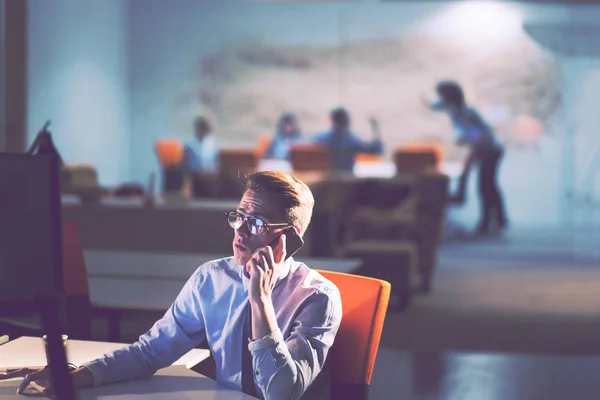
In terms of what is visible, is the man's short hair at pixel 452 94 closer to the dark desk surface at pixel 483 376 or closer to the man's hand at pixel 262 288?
the dark desk surface at pixel 483 376

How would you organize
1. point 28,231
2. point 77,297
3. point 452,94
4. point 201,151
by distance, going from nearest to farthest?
point 28,231 → point 77,297 → point 452,94 → point 201,151

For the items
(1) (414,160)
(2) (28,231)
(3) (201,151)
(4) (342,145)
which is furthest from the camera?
(3) (201,151)

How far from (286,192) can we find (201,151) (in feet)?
41.4

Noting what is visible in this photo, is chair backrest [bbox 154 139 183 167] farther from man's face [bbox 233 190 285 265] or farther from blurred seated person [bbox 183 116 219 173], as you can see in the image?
man's face [bbox 233 190 285 265]

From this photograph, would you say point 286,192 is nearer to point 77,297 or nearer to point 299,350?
point 299,350

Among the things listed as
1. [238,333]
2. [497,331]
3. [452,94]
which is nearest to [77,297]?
[238,333]

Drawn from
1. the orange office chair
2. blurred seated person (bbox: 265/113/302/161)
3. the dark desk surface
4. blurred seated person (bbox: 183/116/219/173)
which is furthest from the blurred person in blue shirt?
the orange office chair

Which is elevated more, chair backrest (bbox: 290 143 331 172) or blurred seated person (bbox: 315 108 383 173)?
blurred seated person (bbox: 315 108 383 173)

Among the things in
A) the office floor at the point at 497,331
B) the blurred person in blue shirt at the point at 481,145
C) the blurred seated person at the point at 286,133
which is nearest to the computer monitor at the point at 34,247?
the office floor at the point at 497,331

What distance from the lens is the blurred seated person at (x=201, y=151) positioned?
48.0 feet

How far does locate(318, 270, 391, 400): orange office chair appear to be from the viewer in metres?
2.38

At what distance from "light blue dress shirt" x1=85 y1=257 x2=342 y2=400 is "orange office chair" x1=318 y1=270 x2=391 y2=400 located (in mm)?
Result: 99

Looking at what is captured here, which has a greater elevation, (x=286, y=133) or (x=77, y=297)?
(x=286, y=133)

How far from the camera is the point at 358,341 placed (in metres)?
2.39
